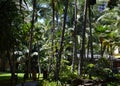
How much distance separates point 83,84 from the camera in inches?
781

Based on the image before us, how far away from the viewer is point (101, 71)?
1236 inches

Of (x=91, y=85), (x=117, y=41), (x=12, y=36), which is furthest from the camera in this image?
(x=117, y=41)

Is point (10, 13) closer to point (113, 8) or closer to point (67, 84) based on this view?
point (67, 84)

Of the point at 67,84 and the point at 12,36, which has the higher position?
the point at 12,36

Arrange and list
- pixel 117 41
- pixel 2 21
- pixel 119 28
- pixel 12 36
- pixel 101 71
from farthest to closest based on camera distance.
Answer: pixel 117 41, pixel 119 28, pixel 101 71, pixel 12 36, pixel 2 21

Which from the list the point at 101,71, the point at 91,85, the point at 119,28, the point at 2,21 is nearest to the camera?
the point at 91,85

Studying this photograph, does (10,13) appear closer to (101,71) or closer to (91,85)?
(91,85)

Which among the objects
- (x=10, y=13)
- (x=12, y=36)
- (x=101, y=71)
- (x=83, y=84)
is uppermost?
(x=10, y=13)

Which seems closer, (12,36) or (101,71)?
(12,36)

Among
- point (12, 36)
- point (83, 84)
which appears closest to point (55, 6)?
point (12, 36)

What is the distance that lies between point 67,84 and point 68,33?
21575 millimetres

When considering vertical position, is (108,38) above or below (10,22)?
below

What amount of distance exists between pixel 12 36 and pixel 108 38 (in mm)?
22636

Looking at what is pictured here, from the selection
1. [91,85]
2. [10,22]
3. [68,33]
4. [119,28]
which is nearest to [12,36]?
[10,22]
